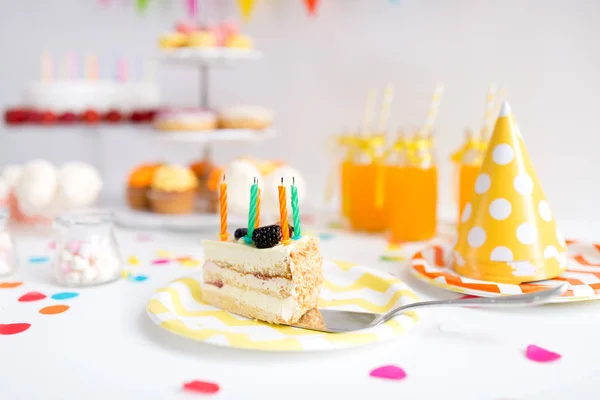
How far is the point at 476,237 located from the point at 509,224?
0.20 ft

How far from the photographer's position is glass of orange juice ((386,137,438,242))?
1449 millimetres

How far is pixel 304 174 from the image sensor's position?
2.12 metres

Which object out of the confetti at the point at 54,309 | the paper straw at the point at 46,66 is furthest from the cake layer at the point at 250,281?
the paper straw at the point at 46,66

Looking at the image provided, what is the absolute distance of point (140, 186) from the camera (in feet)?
5.56

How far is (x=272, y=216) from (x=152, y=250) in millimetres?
292

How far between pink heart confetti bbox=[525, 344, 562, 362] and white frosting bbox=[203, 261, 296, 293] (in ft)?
1.12

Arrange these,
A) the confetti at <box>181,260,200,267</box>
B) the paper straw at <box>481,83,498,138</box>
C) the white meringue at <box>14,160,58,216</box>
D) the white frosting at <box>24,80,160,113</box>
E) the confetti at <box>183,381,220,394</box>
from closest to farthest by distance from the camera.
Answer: the confetti at <box>183,381,220,394</box> → the confetti at <box>181,260,200,267</box> → the paper straw at <box>481,83,498,138</box> → the white meringue at <box>14,160,58,216</box> → the white frosting at <box>24,80,160,113</box>

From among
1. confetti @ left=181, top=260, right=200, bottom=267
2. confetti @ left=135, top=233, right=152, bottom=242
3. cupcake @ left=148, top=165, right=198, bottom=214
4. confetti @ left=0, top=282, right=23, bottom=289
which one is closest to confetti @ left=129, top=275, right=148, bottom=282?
confetti @ left=181, top=260, right=200, bottom=267

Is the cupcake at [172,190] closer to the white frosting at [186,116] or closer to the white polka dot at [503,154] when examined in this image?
the white frosting at [186,116]

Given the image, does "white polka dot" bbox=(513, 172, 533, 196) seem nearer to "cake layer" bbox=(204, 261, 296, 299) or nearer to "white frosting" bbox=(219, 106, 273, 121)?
"cake layer" bbox=(204, 261, 296, 299)

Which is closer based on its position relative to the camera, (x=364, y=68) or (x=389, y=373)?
(x=389, y=373)

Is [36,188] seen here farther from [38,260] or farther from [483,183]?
[483,183]

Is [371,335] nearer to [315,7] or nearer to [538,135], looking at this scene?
[538,135]

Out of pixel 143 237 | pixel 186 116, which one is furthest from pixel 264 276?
pixel 186 116
